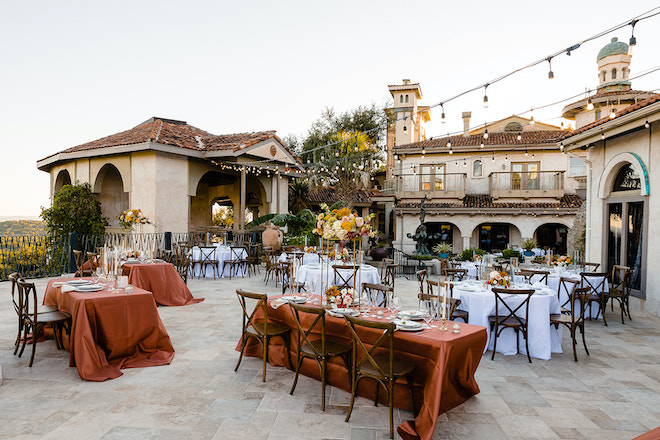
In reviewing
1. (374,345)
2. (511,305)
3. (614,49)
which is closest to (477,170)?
(614,49)

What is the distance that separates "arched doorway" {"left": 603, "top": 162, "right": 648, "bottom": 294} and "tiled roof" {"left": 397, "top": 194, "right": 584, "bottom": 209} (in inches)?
480

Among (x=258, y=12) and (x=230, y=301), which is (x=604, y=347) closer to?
(x=230, y=301)

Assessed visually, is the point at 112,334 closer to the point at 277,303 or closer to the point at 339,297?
the point at 277,303

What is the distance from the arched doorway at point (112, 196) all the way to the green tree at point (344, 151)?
8914 millimetres

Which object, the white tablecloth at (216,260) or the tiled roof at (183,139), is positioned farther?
the tiled roof at (183,139)

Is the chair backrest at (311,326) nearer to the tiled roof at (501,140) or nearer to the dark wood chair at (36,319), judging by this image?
the dark wood chair at (36,319)

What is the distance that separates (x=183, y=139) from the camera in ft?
50.9

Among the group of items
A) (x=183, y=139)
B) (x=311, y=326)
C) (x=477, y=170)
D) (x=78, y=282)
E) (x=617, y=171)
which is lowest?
(x=311, y=326)

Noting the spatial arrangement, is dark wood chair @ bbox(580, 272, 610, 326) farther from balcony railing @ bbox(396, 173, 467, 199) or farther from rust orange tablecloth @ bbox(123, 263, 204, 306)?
balcony railing @ bbox(396, 173, 467, 199)

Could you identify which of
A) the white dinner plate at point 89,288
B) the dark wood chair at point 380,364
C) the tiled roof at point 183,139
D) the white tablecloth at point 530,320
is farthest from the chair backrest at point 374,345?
the tiled roof at point 183,139

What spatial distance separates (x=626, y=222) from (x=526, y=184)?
45.2 ft

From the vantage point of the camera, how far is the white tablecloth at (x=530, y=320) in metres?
5.06

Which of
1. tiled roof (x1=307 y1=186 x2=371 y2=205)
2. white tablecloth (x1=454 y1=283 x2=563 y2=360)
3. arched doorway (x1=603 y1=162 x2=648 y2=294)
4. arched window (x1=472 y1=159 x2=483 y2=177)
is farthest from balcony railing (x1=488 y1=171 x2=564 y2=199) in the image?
white tablecloth (x1=454 y1=283 x2=563 y2=360)

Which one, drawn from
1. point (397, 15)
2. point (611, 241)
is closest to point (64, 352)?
point (397, 15)
